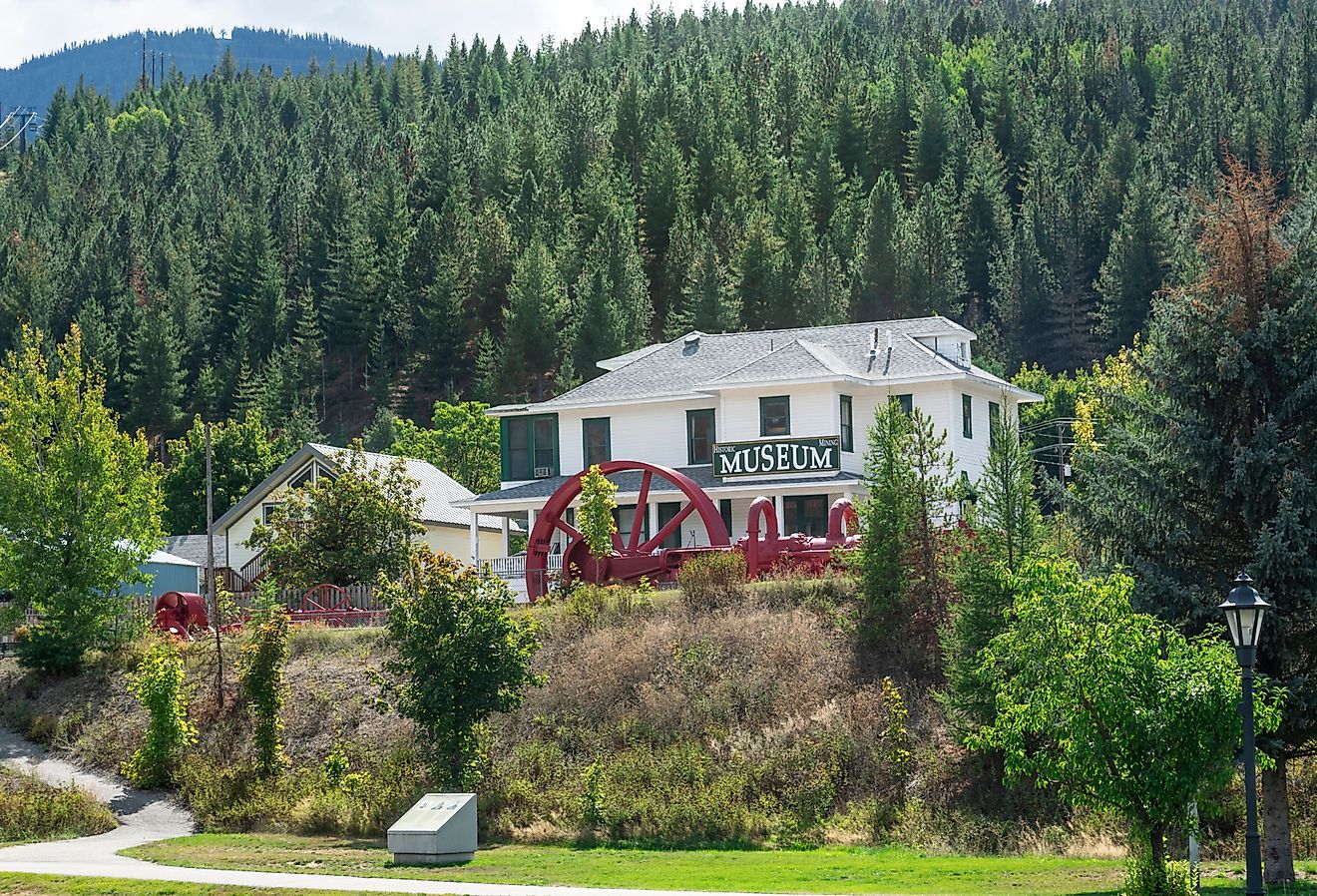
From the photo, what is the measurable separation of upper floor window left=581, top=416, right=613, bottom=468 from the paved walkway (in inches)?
762

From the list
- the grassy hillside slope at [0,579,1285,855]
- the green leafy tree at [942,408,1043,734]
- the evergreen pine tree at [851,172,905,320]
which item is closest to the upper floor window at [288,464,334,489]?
the grassy hillside slope at [0,579,1285,855]

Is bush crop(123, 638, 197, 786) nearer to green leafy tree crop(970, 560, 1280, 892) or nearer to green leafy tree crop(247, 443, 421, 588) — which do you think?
green leafy tree crop(247, 443, 421, 588)

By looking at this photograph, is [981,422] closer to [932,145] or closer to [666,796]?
[666,796]

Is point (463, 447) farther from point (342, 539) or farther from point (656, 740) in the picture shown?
point (656, 740)

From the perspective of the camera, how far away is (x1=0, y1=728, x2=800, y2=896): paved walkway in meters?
23.5

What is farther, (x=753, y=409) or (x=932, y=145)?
(x=932, y=145)

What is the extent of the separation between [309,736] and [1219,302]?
22.8 meters

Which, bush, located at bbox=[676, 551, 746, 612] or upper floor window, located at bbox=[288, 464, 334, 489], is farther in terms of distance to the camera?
upper floor window, located at bbox=[288, 464, 334, 489]

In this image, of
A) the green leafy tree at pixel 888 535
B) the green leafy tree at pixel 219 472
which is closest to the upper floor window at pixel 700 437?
the green leafy tree at pixel 888 535

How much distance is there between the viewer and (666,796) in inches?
1308

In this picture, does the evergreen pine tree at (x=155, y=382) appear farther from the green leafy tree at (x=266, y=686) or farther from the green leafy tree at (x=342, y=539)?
the green leafy tree at (x=266, y=686)

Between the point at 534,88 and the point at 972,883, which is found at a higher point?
the point at 534,88

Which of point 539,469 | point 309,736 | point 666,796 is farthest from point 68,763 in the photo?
point 539,469

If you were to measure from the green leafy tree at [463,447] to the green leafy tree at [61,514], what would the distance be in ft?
134
